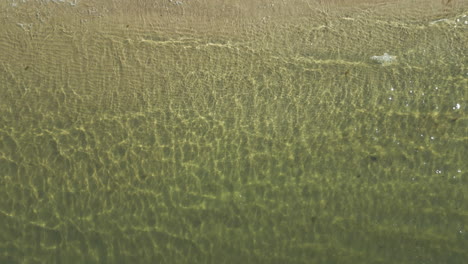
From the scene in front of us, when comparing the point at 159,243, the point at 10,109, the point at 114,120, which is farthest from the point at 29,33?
the point at 159,243

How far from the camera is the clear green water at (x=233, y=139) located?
179 inches

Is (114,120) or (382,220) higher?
(114,120)

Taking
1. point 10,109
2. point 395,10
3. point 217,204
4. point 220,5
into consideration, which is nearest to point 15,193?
point 10,109

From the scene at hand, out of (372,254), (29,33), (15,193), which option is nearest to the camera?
(372,254)

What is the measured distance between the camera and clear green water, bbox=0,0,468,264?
4551 mm

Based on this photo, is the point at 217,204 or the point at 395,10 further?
the point at 395,10

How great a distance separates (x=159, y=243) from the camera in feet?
15.0

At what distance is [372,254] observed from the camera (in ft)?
14.7

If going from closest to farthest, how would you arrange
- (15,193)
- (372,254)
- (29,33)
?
(372,254), (15,193), (29,33)

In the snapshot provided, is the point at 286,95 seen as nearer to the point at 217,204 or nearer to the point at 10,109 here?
the point at 217,204

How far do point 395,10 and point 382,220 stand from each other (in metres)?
2.01

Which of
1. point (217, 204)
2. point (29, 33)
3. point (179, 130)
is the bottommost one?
point (217, 204)

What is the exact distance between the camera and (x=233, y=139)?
4785 mm

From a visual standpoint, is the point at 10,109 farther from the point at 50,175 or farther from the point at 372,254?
the point at 372,254
